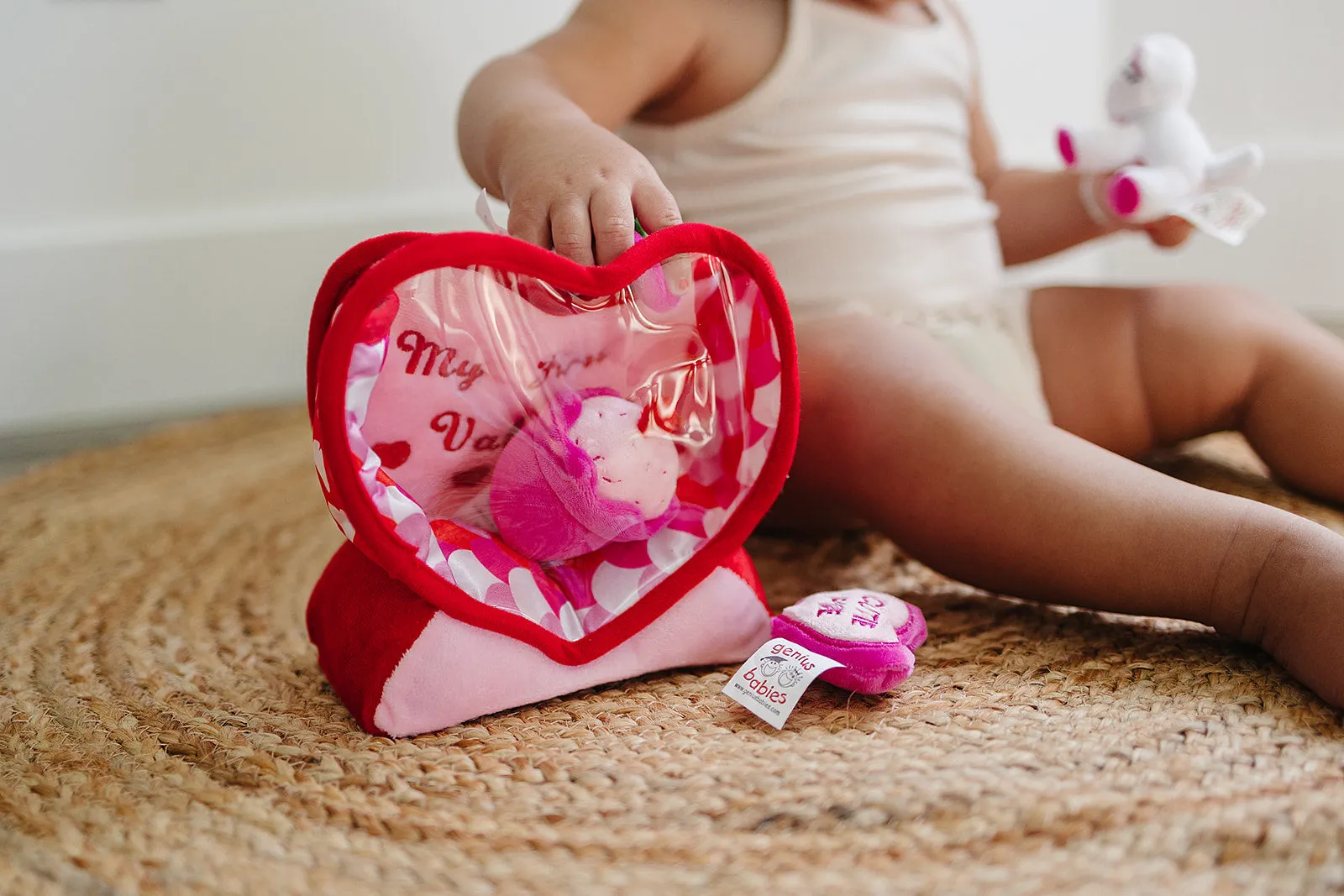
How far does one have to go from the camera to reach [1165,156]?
0.75m

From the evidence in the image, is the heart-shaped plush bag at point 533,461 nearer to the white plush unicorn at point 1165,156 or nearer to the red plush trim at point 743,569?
the red plush trim at point 743,569

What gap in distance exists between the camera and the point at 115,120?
1092mm

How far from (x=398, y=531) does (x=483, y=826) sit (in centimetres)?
13

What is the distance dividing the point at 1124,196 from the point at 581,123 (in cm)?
38

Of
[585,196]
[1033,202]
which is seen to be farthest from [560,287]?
[1033,202]

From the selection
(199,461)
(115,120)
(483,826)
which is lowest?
(199,461)

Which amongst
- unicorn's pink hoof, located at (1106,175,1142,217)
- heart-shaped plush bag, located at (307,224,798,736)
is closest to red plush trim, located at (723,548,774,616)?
heart-shaped plush bag, located at (307,224,798,736)

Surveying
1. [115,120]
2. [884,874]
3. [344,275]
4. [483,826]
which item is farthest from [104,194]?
[884,874]

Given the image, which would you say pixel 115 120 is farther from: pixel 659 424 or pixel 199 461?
pixel 659 424

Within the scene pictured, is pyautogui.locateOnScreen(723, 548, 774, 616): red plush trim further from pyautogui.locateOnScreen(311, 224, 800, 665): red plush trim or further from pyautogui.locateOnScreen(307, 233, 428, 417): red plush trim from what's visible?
pyautogui.locateOnScreen(307, 233, 428, 417): red plush trim

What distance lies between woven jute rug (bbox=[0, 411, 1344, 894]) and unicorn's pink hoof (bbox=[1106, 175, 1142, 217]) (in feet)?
0.98

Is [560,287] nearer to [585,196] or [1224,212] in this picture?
[585,196]

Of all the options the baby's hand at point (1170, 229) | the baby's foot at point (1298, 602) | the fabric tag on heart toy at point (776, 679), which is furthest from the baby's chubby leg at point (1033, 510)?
the baby's hand at point (1170, 229)

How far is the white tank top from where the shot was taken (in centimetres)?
78
